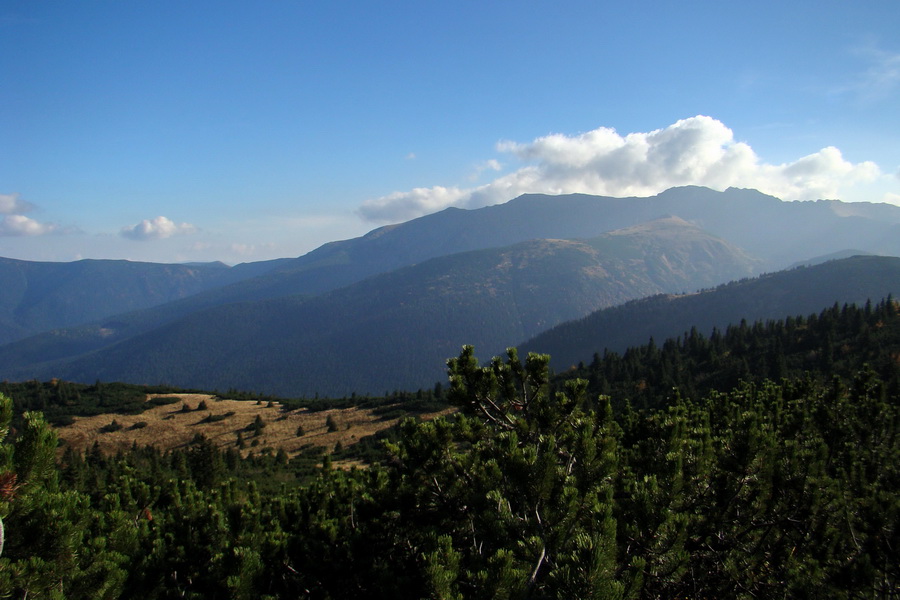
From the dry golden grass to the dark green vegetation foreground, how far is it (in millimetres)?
46449

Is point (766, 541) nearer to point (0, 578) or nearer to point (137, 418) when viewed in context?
point (0, 578)

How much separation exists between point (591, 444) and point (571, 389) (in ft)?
5.15

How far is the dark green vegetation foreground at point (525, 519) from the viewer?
5.97 meters

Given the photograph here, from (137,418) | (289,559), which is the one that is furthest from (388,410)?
(289,559)

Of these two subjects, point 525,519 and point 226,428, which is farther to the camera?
point 226,428

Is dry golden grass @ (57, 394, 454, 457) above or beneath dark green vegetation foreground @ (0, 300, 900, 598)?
beneath

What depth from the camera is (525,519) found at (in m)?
6.33

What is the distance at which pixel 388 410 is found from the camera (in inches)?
2867

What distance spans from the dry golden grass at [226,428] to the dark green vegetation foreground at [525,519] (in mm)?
46449

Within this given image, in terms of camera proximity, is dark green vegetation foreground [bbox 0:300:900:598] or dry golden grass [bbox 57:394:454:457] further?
dry golden grass [bbox 57:394:454:457]

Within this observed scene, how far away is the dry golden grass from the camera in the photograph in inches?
2232

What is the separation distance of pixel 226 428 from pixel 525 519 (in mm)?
66231

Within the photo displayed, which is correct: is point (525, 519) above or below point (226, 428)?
above

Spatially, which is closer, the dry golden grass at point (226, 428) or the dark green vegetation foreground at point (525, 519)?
the dark green vegetation foreground at point (525, 519)
